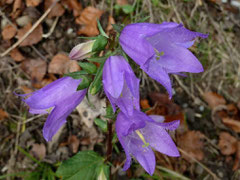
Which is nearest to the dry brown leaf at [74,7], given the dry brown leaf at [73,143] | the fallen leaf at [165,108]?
the fallen leaf at [165,108]

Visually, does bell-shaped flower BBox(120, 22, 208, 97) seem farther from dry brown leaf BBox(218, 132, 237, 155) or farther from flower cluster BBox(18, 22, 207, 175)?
dry brown leaf BBox(218, 132, 237, 155)

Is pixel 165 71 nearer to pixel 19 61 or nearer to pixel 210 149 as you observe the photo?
pixel 210 149

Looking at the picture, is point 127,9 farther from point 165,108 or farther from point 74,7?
point 165,108

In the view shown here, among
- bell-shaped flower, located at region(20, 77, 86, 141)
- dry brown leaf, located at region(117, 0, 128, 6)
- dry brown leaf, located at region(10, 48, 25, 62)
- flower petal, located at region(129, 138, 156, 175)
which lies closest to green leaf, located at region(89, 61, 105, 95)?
bell-shaped flower, located at region(20, 77, 86, 141)

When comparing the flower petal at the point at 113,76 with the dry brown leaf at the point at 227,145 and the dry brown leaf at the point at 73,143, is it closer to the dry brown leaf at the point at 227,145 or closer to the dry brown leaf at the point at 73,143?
the dry brown leaf at the point at 73,143

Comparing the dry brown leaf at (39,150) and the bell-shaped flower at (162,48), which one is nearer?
the bell-shaped flower at (162,48)

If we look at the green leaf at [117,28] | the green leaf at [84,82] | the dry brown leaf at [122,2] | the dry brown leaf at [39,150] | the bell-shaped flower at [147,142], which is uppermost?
the green leaf at [117,28]

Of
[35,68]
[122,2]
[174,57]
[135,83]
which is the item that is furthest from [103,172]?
[122,2]
